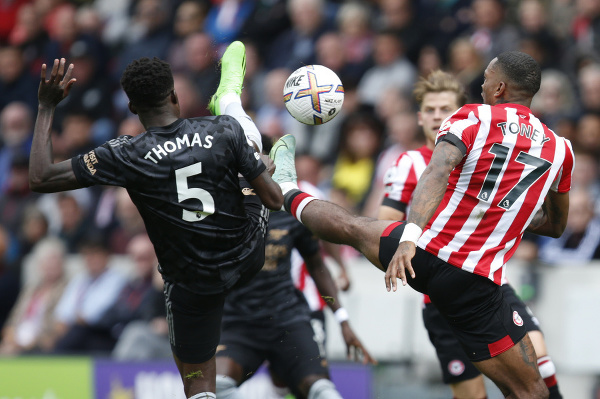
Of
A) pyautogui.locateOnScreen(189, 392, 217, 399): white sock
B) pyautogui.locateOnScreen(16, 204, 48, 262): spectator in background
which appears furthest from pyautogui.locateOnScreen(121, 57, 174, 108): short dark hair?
pyautogui.locateOnScreen(16, 204, 48, 262): spectator in background

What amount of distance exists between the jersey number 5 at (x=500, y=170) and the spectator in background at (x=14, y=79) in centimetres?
1154

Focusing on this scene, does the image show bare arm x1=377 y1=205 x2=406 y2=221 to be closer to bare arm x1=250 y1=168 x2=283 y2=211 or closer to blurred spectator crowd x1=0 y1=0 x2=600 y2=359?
bare arm x1=250 y1=168 x2=283 y2=211

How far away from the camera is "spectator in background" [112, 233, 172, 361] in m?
9.80

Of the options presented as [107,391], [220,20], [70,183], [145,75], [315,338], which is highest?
[220,20]

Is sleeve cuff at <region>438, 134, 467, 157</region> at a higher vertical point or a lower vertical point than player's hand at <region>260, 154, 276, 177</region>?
lower

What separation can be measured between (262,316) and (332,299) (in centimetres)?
65

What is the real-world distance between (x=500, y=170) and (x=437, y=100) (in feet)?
5.83

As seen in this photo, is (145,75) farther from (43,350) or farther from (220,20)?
(220,20)

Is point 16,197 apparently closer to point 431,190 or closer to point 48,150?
point 48,150

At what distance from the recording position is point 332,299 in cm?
703

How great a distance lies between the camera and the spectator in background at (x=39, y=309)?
37.4 ft

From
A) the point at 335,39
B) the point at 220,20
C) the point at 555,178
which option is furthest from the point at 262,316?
the point at 220,20

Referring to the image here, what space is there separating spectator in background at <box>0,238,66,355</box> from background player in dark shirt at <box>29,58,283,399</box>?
6532 millimetres

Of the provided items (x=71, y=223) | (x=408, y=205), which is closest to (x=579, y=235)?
(x=408, y=205)
